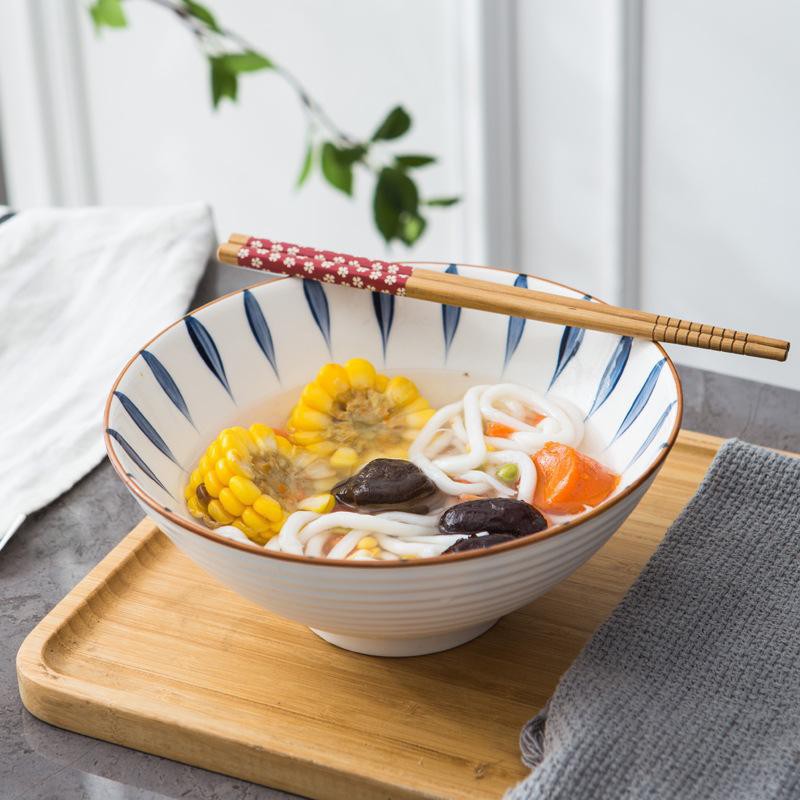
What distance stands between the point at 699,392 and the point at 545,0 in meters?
1.14

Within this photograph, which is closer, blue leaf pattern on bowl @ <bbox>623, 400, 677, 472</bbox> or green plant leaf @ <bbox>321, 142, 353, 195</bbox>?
blue leaf pattern on bowl @ <bbox>623, 400, 677, 472</bbox>

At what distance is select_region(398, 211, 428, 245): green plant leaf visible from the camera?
2146 millimetres

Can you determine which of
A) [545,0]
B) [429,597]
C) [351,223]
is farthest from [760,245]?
[429,597]

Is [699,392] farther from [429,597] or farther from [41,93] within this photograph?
[41,93]

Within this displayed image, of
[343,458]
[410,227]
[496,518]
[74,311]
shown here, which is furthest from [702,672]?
[410,227]

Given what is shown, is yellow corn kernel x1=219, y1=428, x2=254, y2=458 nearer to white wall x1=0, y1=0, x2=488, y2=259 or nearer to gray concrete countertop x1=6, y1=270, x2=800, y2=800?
gray concrete countertop x1=6, y1=270, x2=800, y2=800

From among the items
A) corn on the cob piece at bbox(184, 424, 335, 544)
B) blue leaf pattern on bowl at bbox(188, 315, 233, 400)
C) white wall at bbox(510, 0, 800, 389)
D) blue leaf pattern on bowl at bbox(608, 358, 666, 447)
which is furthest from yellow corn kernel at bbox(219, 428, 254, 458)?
white wall at bbox(510, 0, 800, 389)

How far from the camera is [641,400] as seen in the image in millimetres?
959

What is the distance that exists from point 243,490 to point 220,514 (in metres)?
0.03

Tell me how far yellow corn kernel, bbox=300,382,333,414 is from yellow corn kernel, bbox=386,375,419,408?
0.06 m

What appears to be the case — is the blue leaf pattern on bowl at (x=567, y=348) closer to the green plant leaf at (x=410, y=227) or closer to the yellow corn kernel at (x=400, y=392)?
the yellow corn kernel at (x=400, y=392)

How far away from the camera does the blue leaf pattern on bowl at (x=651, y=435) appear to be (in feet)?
2.92

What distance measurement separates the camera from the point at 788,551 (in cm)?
93

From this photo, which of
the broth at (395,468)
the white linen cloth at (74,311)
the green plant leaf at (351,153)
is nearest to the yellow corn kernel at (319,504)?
the broth at (395,468)
